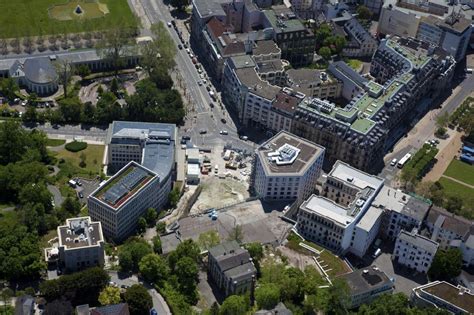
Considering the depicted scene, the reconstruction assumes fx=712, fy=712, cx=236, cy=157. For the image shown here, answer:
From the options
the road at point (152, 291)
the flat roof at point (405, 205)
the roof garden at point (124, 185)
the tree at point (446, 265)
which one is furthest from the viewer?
the flat roof at point (405, 205)

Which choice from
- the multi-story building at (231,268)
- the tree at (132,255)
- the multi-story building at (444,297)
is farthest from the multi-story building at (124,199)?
the multi-story building at (444,297)

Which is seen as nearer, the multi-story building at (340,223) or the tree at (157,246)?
the tree at (157,246)

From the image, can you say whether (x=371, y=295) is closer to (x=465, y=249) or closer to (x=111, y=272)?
(x=465, y=249)

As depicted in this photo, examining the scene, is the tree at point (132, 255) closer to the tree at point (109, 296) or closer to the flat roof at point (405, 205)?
the tree at point (109, 296)

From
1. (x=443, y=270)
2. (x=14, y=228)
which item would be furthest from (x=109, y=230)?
(x=443, y=270)

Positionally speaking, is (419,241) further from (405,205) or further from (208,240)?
(208,240)

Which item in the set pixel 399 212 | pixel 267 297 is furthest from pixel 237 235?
pixel 399 212

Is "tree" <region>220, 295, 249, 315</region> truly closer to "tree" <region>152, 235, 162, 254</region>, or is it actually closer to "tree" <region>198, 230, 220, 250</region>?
"tree" <region>198, 230, 220, 250</region>

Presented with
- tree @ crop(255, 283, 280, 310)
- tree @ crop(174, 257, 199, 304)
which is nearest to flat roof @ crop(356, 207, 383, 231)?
tree @ crop(255, 283, 280, 310)
